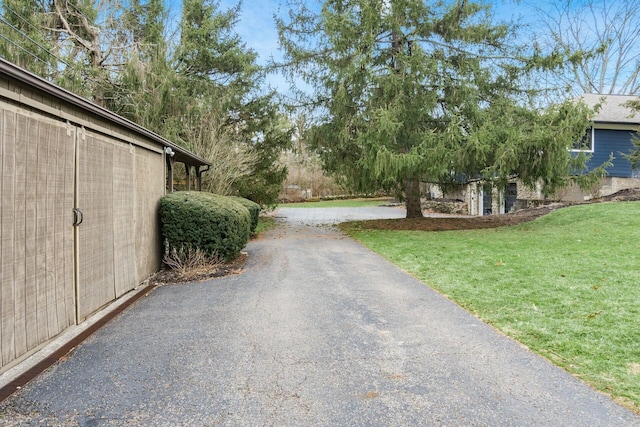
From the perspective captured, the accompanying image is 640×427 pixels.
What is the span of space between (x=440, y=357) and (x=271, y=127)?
1531 cm

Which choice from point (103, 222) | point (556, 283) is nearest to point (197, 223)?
point (103, 222)

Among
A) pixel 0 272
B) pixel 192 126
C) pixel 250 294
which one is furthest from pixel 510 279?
pixel 192 126

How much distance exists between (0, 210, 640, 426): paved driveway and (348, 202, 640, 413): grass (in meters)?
0.29

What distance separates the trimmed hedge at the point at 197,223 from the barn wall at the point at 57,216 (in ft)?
3.23

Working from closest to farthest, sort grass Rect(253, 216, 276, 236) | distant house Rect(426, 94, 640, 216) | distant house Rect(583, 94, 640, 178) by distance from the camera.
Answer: grass Rect(253, 216, 276, 236)
distant house Rect(426, 94, 640, 216)
distant house Rect(583, 94, 640, 178)

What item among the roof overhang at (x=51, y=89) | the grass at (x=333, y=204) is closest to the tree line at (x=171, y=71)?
the roof overhang at (x=51, y=89)

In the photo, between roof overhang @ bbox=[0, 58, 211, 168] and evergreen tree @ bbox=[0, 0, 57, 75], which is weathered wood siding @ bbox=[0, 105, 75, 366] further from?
evergreen tree @ bbox=[0, 0, 57, 75]

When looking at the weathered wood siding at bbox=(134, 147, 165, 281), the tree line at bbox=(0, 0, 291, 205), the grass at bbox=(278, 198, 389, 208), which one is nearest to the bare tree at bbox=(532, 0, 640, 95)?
the grass at bbox=(278, 198, 389, 208)

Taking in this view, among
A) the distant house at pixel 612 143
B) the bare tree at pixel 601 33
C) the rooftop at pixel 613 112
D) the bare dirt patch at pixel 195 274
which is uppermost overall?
the bare tree at pixel 601 33

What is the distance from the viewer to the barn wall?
302 cm

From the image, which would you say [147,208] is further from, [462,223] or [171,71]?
[462,223]

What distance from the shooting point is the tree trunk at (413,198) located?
15016 mm

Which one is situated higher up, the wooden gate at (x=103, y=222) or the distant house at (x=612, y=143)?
the distant house at (x=612, y=143)

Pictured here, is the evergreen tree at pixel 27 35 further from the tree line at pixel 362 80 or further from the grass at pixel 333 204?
the grass at pixel 333 204
